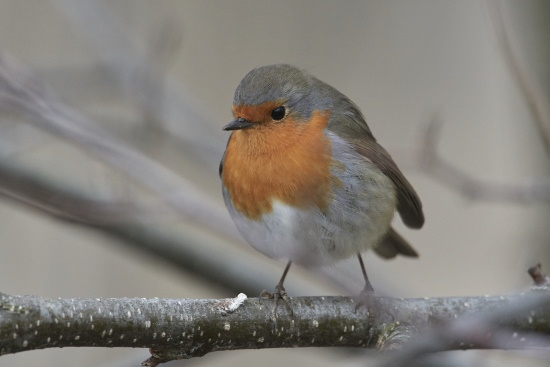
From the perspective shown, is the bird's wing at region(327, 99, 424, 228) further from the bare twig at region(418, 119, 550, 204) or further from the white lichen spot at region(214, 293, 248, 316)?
the white lichen spot at region(214, 293, 248, 316)

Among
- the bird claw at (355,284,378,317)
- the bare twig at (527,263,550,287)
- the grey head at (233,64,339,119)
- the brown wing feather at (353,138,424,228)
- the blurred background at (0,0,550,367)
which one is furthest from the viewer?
the blurred background at (0,0,550,367)

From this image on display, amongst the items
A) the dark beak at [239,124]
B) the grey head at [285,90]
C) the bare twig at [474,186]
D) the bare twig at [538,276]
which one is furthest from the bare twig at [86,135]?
the bare twig at [538,276]

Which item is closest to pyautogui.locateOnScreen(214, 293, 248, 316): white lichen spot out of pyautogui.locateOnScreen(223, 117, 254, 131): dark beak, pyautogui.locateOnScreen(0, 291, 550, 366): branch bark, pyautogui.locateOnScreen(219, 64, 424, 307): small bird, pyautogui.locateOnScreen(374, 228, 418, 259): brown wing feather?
pyautogui.locateOnScreen(0, 291, 550, 366): branch bark

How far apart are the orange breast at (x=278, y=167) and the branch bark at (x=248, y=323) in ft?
1.59

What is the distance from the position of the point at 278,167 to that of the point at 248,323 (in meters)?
0.79

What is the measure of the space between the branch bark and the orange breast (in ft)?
1.59

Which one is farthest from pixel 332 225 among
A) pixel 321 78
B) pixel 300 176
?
pixel 321 78

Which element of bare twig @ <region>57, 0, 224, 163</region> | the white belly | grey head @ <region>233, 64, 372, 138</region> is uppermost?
bare twig @ <region>57, 0, 224, 163</region>

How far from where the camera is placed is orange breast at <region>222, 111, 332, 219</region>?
2691mm

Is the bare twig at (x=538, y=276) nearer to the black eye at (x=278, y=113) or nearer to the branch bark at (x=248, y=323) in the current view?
the branch bark at (x=248, y=323)

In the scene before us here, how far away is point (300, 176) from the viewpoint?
2.71 m

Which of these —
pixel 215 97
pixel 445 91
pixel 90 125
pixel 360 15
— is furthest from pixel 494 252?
pixel 90 125

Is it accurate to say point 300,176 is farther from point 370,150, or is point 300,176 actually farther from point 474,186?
point 474,186

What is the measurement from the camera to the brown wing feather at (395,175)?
2928 mm
